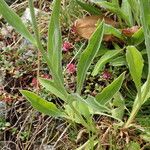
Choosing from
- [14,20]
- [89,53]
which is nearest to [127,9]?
[89,53]

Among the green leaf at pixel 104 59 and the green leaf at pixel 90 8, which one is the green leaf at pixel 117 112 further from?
the green leaf at pixel 90 8

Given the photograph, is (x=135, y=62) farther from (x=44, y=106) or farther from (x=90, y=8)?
(x=90, y=8)

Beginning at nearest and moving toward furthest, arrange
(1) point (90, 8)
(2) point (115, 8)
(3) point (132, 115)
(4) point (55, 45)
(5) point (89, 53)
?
(4) point (55, 45), (5) point (89, 53), (3) point (132, 115), (2) point (115, 8), (1) point (90, 8)

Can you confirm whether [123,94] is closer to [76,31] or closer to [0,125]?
[76,31]

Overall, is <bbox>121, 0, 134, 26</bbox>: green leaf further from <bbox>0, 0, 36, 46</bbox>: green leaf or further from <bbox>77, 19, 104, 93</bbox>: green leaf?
<bbox>0, 0, 36, 46</bbox>: green leaf

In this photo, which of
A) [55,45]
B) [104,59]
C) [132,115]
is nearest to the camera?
[55,45]

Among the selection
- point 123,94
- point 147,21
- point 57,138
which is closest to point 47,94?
point 57,138

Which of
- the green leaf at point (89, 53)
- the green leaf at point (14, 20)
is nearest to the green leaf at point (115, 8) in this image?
the green leaf at point (89, 53)
